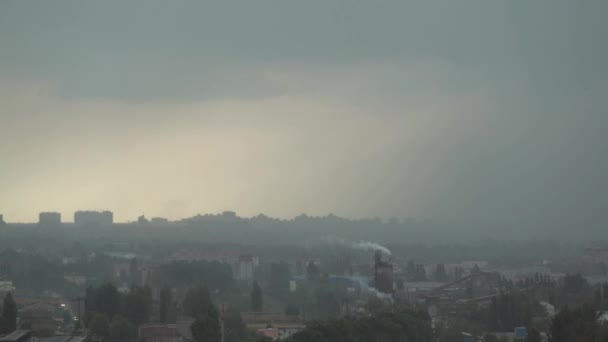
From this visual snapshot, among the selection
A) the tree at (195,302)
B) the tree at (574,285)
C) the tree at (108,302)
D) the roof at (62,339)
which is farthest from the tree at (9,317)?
the tree at (574,285)

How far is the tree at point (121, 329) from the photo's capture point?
56.0 meters

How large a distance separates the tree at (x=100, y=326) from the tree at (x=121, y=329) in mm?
236

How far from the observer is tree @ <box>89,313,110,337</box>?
5471 cm

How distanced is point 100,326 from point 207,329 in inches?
319

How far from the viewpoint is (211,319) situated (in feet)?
163

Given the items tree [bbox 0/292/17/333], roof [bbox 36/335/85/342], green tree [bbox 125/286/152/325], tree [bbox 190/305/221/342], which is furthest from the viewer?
green tree [bbox 125/286/152/325]

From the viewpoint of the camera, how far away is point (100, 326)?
182 feet

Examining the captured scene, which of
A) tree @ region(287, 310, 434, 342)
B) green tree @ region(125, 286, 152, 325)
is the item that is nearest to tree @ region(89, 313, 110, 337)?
green tree @ region(125, 286, 152, 325)

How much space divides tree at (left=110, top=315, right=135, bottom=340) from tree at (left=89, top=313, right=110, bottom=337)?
0.77 feet

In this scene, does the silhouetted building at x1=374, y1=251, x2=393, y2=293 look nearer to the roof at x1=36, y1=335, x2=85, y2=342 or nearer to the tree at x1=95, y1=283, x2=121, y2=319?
the tree at x1=95, y1=283, x2=121, y2=319

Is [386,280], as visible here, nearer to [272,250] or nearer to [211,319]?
[211,319]

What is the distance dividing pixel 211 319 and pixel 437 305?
2877 cm

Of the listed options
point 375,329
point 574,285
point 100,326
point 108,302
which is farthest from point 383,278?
point 100,326

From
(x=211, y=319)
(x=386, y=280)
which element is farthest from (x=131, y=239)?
(x=211, y=319)
